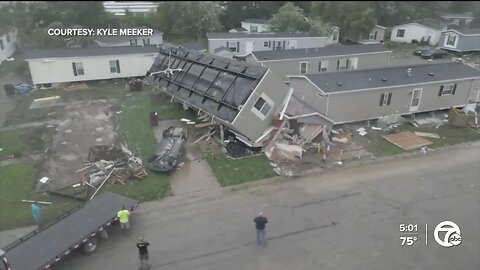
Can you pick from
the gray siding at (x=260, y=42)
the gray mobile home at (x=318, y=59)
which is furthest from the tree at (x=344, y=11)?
the gray siding at (x=260, y=42)

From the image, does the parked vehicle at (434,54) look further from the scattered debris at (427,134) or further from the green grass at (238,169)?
the green grass at (238,169)

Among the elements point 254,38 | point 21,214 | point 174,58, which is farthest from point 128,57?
point 21,214

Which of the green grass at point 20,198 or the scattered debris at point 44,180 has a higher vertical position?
the green grass at point 20,198

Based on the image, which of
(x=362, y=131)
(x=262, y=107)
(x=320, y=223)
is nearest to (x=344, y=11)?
(x=320, y=223)

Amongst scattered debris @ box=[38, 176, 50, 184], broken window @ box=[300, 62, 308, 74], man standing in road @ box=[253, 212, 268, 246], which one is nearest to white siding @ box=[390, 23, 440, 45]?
broken window @ box=[300, 62, 308, 74]

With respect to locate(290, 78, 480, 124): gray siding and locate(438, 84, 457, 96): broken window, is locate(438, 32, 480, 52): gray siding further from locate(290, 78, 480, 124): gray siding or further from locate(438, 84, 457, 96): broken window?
locate(438, 84, 457, 96): broken window
